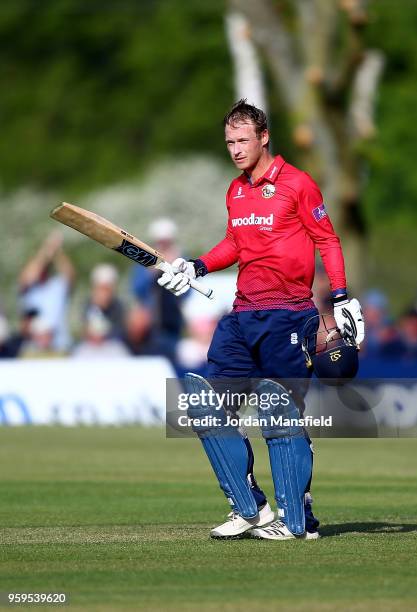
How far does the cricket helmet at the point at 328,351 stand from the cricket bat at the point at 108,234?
0.70 m

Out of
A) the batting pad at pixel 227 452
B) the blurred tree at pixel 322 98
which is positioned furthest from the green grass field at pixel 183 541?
the blurred tree at pixel 322 98

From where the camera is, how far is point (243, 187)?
8.89 metres

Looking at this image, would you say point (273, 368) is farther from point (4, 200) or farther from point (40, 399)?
point (4, 200)

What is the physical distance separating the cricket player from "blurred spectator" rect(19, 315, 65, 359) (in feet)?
37.5

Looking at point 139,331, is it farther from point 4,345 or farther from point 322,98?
point 322,98

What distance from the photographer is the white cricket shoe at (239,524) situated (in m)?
8.87

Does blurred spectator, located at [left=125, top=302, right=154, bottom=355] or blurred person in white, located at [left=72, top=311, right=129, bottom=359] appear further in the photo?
blurred person in white, located at [left=72, top=311, right=129, bottom=359]

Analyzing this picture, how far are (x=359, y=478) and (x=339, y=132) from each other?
11.4 m

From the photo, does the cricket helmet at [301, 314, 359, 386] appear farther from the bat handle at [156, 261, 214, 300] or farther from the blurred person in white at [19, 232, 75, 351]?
the blurred person in white at [19, 232, 75, 351]

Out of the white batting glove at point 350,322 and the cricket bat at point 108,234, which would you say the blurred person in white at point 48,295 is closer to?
the cricket bat at point 108,234

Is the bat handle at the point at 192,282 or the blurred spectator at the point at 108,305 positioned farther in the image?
the blurred spectator at the point at 108,305

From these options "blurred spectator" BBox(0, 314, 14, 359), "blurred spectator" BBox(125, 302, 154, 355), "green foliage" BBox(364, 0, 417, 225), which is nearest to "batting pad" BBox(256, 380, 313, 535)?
"blurred spectator" BBox(125, 302, 154, 355)

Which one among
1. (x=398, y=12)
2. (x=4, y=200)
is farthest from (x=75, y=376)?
(x=398, y=12)

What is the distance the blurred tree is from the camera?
23.7 meters
